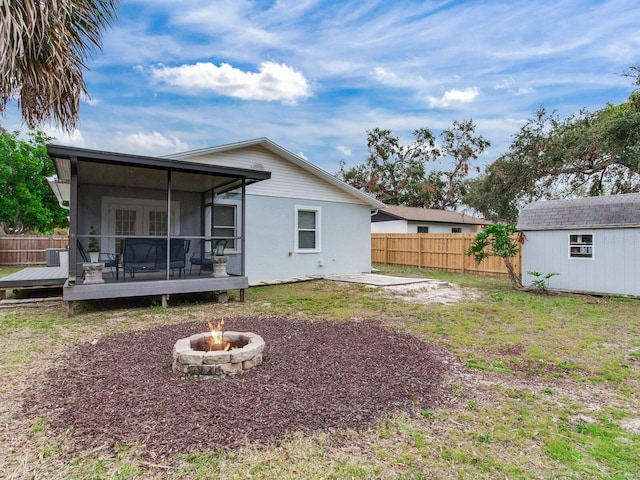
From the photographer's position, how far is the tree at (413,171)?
3028 cm

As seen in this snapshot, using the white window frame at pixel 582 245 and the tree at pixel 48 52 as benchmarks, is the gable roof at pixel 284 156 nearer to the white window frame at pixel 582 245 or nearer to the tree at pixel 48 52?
the tree at pixel 48 52

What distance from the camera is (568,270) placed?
934cm

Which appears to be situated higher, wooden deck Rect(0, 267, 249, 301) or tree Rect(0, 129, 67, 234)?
tree Rect(0, 129, 67, 234)

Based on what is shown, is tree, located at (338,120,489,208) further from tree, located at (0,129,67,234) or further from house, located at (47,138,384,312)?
tree, located at (0,129,67,234)

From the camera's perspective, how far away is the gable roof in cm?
945

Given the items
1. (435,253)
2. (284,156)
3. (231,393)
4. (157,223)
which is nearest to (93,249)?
(157,223)

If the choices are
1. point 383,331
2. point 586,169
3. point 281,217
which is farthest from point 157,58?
point 586,169

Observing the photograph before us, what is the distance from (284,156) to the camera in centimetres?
1095

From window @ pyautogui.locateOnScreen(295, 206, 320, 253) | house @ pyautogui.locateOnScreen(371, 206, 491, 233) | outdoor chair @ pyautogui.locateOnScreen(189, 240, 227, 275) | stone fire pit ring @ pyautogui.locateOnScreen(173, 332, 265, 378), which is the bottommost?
stone fire pit ring @ pyautogui.locateOnScreen(173, 332, 265, 378)

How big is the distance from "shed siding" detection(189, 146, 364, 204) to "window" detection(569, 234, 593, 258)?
262 inches

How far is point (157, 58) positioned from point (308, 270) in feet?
27.1

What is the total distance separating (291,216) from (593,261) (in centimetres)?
813

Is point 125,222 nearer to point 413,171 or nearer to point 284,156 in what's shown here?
point 284,156

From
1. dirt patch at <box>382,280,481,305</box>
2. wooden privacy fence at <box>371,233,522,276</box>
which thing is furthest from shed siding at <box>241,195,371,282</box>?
wooden privacy fence at <box>371,233,522,276</box>
